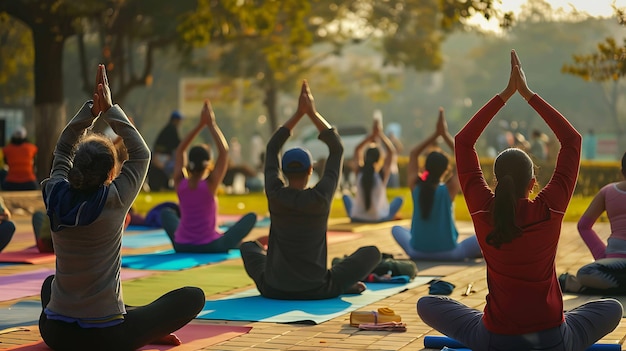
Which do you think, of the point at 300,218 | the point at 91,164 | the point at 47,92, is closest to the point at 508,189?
the point at 91,164

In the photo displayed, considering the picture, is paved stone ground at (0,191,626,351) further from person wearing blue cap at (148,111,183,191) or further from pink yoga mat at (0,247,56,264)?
person wearing blue cap at (148,111,183,191)

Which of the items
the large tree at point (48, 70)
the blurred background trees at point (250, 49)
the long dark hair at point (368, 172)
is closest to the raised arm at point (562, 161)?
the blurred background trees at point (250, 49)

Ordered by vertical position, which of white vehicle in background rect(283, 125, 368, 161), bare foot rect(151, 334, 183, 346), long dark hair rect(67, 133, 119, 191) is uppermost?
long dark hair rect(67, 133, 119, 191)

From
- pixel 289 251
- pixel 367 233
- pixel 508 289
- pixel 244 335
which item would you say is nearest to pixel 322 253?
pixel 289 251

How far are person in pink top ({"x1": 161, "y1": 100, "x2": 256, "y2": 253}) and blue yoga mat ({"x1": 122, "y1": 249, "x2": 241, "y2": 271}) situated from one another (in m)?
0.15

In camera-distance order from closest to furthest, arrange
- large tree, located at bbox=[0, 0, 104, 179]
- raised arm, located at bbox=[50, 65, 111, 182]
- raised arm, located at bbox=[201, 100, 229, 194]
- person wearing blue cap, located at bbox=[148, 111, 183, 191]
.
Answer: raised arm, located at bbox=[50, 65, 111, 182] → raised arm, located at bbox=[201, 100, 229, 194] → large tree, located at bbox=[0, 0, 104, 179] → person wearing blue cap, located at bbox=[148, 111, 183, 191]

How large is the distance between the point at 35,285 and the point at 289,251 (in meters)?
2.64

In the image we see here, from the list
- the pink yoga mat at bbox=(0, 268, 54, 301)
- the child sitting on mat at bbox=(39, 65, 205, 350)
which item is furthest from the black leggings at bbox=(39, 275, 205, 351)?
the pink yoga mat at bbox=(0, 268, 54, 301)

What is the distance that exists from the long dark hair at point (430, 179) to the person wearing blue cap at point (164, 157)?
16136mm

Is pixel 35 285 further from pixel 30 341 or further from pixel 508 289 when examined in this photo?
pixel 508 289

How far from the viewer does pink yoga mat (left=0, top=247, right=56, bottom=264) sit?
1294 cm

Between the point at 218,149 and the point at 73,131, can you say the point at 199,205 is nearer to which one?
the point at 218,149

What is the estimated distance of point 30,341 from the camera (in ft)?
24.9

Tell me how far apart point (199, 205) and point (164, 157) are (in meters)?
16.9
